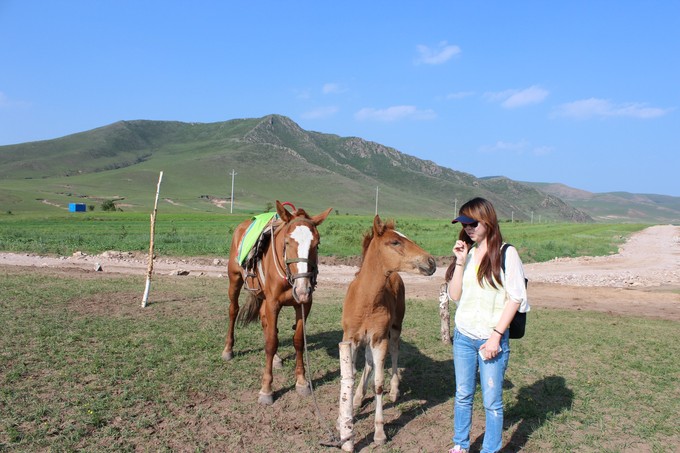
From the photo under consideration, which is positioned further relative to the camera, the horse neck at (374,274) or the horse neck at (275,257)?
the horse neck at (275,257)

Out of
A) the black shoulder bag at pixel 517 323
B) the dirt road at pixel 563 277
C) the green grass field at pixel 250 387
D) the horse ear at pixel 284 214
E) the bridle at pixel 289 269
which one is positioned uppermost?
the horse ear at pixel 284 214

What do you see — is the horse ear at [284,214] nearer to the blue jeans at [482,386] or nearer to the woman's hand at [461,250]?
the woman's hand at [461,250]

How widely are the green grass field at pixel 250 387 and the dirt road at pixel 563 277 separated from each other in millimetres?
4453

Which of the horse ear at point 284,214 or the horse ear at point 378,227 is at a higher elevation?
the horse ear at point 284,214

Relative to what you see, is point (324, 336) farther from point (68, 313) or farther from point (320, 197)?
point (320, 197)

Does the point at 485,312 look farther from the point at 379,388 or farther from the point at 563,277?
the point at 563,277

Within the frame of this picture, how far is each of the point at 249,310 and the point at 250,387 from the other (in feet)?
6.23

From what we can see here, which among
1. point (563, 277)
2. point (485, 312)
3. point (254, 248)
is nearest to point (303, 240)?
point (254, 248)

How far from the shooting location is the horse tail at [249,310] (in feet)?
25.9

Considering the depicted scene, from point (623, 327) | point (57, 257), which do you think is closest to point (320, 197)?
point (57, 257)

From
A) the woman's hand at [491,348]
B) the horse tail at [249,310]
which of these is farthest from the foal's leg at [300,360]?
the woman's hand at [491,348]

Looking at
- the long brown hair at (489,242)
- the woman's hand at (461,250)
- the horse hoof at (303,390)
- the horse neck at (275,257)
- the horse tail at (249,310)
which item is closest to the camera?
→ the long brown hair at (489,242)

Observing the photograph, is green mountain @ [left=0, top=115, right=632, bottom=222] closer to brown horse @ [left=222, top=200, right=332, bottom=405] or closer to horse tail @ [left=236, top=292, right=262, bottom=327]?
horse tail @ [left=236, top=292, right=262, bottom=327]

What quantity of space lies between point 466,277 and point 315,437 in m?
2.48
